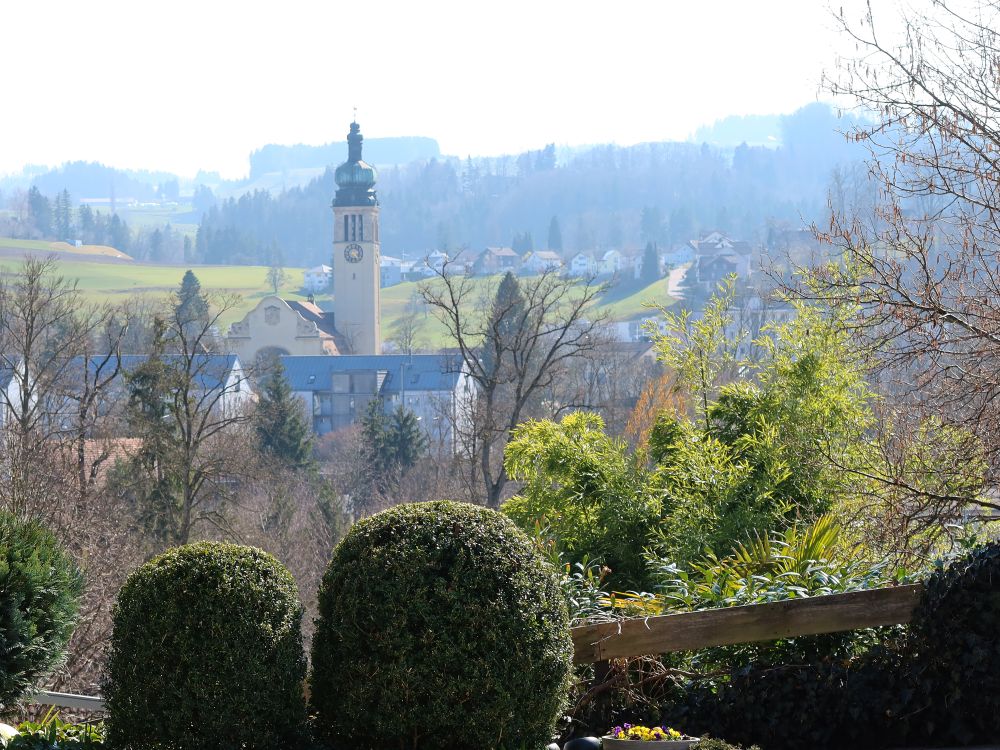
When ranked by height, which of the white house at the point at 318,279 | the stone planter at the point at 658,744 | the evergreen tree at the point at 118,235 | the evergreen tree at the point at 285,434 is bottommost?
the evergreen tree at the point at 285,434

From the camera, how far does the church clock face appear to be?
4673 inches

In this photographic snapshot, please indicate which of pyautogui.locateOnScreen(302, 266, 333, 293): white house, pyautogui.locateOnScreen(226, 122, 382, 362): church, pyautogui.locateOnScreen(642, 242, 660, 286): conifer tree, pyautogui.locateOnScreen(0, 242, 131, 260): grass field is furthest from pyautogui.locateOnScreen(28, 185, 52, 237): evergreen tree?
pyautogui.locateOnScreen(642, 242, 660, 286): conifer tree

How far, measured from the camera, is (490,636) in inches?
199

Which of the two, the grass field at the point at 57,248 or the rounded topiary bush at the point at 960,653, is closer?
the rounded topiary bush at the point at 960,653

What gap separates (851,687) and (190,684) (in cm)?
302

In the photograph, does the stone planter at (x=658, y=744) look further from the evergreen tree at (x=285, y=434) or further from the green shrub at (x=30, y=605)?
the evergreen tree at (x=285, y=434)

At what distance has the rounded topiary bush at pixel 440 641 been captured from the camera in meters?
5.05

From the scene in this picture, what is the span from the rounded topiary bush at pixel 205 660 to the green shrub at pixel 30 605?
557 mm

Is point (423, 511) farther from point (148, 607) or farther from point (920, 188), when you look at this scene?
point (920, 188)

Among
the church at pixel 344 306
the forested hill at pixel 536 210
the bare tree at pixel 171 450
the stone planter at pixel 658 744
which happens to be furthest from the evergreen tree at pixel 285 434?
the forested hill at pixel 536 210

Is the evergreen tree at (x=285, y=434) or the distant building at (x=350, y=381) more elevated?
the evergreen tree at (x=285, y=434)

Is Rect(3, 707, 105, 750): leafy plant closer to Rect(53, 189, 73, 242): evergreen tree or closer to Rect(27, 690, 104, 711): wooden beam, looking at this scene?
Rect(27, 690, 104, 711): wooden beam

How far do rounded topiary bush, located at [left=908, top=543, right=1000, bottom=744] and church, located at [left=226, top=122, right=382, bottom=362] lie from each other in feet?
333

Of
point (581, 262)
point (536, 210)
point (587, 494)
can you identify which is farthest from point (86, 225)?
point (587, 494)
